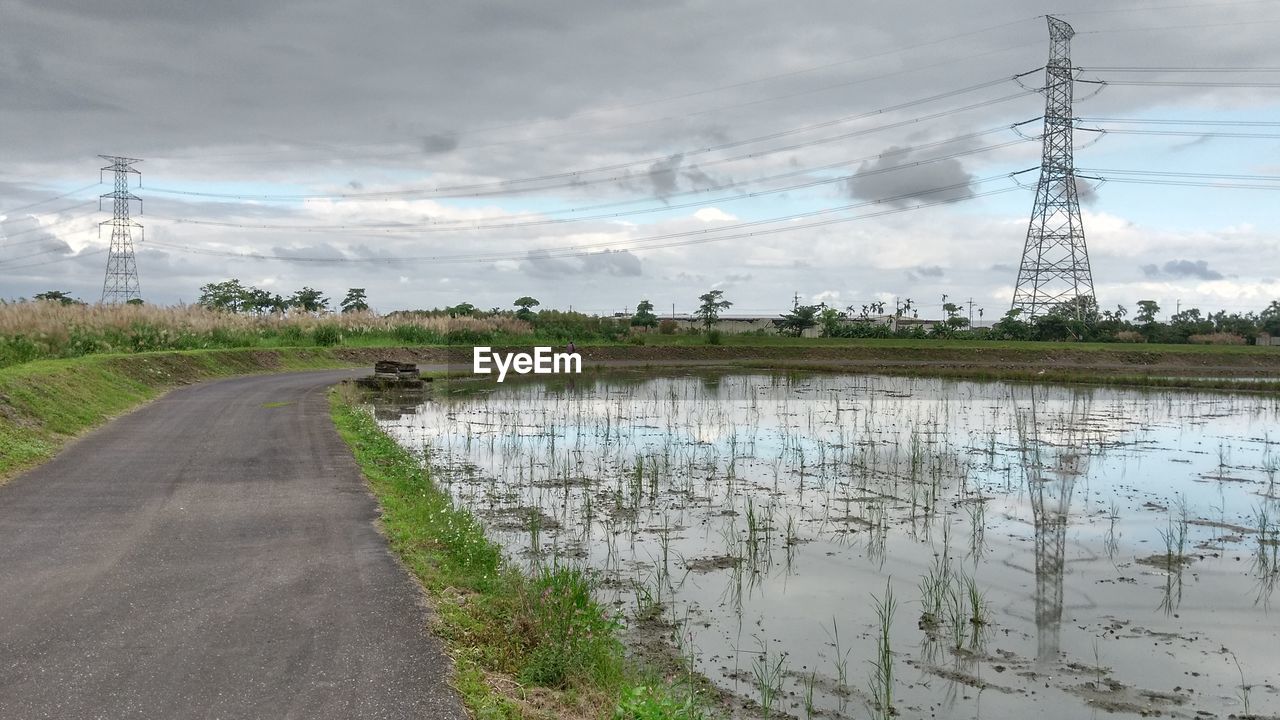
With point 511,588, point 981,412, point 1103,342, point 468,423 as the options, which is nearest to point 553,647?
point 511,588

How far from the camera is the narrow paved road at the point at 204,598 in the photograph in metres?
5.89

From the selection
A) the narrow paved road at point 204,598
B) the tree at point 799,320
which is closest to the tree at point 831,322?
the tree at point 799,320

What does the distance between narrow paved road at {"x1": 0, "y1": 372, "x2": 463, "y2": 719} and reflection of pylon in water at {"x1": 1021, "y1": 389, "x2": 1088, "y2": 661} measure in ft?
20.0

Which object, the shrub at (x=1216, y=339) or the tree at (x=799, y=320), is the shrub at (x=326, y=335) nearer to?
the tree at (x=799, y=320)

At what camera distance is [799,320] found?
240ft

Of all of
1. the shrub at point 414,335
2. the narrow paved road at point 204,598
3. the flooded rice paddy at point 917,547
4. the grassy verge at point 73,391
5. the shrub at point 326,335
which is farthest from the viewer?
the shrub at point 414,335

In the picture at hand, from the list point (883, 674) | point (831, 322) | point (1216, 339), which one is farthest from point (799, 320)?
point (883, 674)

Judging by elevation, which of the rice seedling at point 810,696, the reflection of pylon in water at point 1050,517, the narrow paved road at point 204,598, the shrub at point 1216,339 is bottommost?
the rice seedling at point 810,696

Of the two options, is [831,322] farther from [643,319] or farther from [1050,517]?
[1050,517]

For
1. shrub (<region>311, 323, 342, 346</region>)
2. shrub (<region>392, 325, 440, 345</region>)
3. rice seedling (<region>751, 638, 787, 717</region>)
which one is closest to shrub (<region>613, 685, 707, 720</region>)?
rice seedling (<region>751, 638, 787, 717</region>)

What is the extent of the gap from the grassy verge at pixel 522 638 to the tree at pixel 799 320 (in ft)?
212

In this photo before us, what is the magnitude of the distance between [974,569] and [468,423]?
15.8m

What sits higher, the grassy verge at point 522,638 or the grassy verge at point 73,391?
the grassy verge at point 73,391

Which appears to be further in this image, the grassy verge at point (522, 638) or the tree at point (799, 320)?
the tree at point (799, 320)
